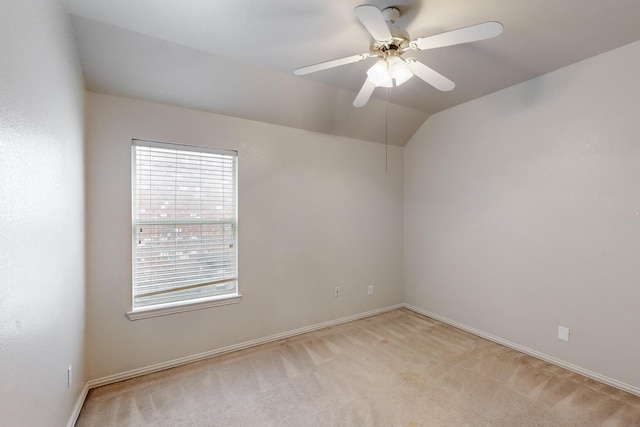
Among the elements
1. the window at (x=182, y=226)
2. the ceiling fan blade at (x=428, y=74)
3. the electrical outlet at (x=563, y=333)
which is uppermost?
the ceiling fan blade at (x=428, y=74)

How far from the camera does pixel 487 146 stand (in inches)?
126

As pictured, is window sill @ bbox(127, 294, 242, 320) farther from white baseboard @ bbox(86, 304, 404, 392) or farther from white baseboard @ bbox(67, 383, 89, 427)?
white baseboard @ bbox(67, 383, 89, 427)

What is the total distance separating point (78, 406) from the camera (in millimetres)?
2004

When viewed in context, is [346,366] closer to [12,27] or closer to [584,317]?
[584,317]

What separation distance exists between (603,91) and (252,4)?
2856 millimetres

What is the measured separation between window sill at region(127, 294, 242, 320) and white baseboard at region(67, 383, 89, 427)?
1.83 ft

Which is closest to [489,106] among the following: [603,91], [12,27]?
[603,91]

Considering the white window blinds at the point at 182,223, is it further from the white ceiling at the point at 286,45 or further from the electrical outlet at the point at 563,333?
the electrical outlet at the point at 563,333

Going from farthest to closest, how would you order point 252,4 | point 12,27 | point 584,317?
point 584,317 < point 252,4 < point 12,27

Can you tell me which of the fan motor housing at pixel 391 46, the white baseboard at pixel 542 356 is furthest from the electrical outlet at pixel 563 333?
the fan motor housing at pixel 391 46

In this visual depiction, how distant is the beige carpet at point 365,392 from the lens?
195 centimetres

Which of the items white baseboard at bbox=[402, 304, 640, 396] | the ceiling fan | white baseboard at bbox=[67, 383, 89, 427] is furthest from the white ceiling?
white baseboard at bbox=[402, 304, 640, 396]

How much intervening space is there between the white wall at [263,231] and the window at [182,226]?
0.31 ft

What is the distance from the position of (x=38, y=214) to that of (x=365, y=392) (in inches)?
92.6
